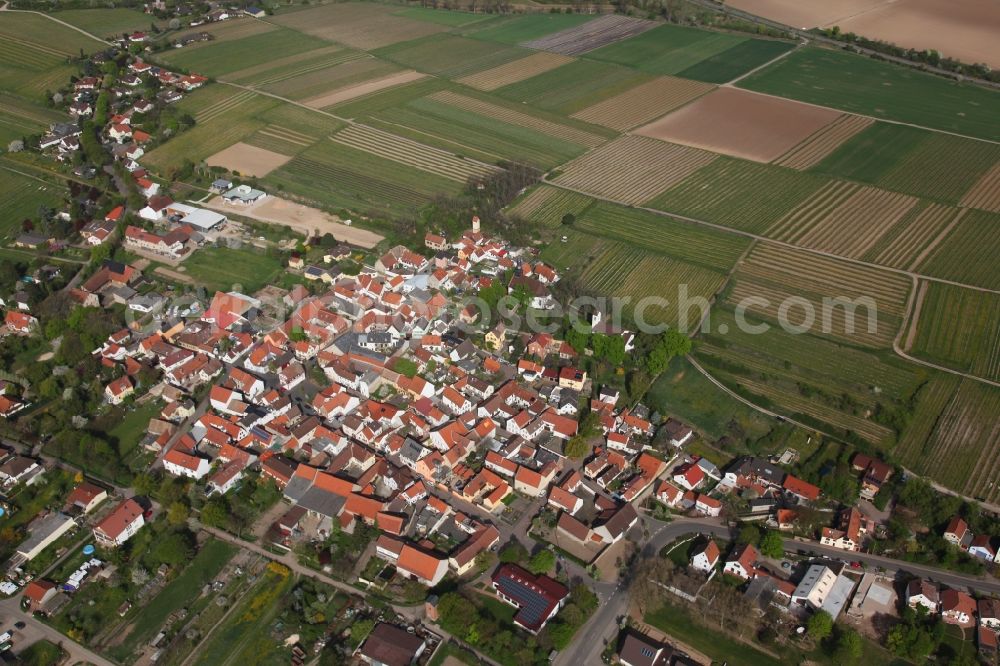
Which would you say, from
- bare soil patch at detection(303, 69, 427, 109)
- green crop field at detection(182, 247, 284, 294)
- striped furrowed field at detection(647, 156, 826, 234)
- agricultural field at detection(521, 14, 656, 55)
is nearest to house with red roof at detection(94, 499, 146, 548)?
green crop field at detection(182, 247, 284, 294)

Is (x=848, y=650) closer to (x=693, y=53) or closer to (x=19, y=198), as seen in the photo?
(x=19, y=198)

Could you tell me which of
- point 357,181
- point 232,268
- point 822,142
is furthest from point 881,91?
point 232,268

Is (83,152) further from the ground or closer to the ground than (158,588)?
further from the ground

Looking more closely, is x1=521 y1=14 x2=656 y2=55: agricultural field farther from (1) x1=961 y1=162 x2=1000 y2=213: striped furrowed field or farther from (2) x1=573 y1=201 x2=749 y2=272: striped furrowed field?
(1) x1=961 y1=162 x2=1000 y2=213: striped furrowed field

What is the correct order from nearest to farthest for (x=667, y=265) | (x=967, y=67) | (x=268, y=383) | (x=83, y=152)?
(x=268, y=383) < (x=667, y=265) < (x=83, y=152) < (x=967, y=67)

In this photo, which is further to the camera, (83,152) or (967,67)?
(967,67)

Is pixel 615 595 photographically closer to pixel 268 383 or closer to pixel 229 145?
pixel 268 383

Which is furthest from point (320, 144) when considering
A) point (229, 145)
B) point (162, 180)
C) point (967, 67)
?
point (967, 67)

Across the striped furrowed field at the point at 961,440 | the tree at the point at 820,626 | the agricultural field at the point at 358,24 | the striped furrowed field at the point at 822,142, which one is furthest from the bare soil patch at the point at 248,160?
the tree at the point at 820,626
